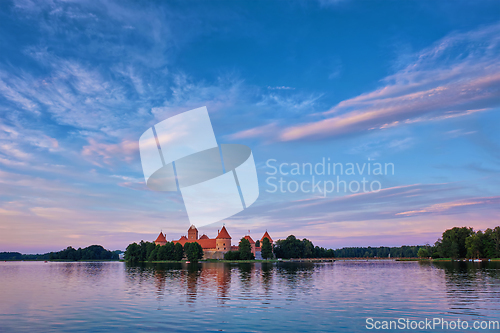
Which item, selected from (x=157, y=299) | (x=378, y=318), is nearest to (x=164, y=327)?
(x=157, y=299)

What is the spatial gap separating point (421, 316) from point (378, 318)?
3.06 meters

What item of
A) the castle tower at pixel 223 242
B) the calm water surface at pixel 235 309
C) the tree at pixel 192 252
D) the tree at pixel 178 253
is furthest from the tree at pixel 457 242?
the calm water surface at pixel 235 309

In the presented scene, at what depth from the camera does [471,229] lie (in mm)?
141125

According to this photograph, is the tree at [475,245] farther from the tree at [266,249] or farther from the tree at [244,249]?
the tree at [244,249]

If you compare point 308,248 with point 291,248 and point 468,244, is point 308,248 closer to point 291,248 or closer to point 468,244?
point 291,248

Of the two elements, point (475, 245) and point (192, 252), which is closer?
point (475, 245)

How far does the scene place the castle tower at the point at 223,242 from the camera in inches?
6844

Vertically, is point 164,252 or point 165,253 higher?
point 164,252

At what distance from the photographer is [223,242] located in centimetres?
17488

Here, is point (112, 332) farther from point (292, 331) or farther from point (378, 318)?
point (378, 318)

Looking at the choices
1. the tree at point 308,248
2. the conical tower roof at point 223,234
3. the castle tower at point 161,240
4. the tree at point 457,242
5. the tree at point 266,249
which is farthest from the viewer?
the castle tower at point 161,240

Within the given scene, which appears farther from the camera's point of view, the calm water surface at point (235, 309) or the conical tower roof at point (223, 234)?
the conical tower roof at point (223, 234)

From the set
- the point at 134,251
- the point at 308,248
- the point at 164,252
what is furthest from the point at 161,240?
the point at 308,248

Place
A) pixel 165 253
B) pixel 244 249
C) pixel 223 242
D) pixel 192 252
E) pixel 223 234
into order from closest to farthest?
pixel 192 252
pixel 244 249
pixel 165 253
pixel 223 242
pixel 223 234
